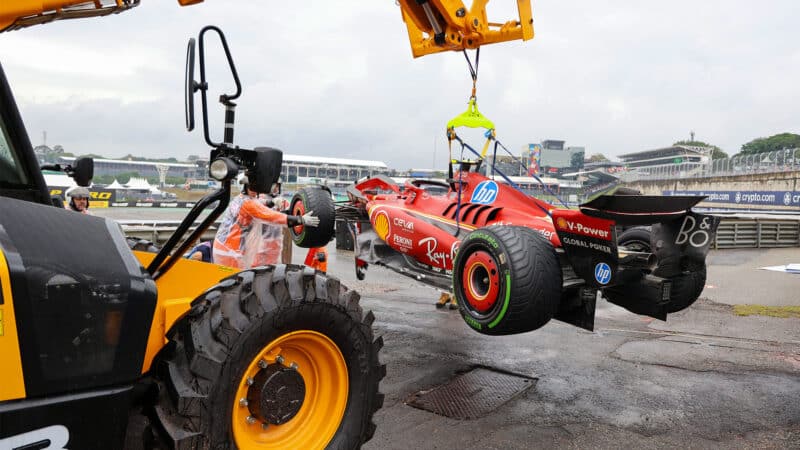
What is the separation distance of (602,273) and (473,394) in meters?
1.45

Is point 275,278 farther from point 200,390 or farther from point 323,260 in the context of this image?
point 323,260

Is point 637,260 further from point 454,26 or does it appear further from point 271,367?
point 271,367

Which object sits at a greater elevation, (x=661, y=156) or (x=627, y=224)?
(x=661, y=156)

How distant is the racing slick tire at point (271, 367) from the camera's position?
90.5 inches

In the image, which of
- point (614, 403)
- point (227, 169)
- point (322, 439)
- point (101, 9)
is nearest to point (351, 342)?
point (322, 439)

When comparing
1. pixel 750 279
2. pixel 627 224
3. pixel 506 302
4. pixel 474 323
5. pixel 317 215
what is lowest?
pixel 750 279

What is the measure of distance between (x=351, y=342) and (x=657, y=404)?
3.04 meters

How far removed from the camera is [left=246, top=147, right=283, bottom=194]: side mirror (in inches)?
102

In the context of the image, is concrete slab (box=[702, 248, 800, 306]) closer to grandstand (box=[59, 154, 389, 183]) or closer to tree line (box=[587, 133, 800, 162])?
grandstand (box=[59, 154, 389, 183])

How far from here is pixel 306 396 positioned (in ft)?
9.33

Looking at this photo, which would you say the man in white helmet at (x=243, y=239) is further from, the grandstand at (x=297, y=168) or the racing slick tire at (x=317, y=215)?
the grandstand at (x=297, y=168)

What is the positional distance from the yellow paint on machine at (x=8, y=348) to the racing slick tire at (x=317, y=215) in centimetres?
570

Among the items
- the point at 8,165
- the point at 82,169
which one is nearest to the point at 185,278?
the point at 82,169

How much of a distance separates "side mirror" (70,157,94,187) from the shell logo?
4.29 m
